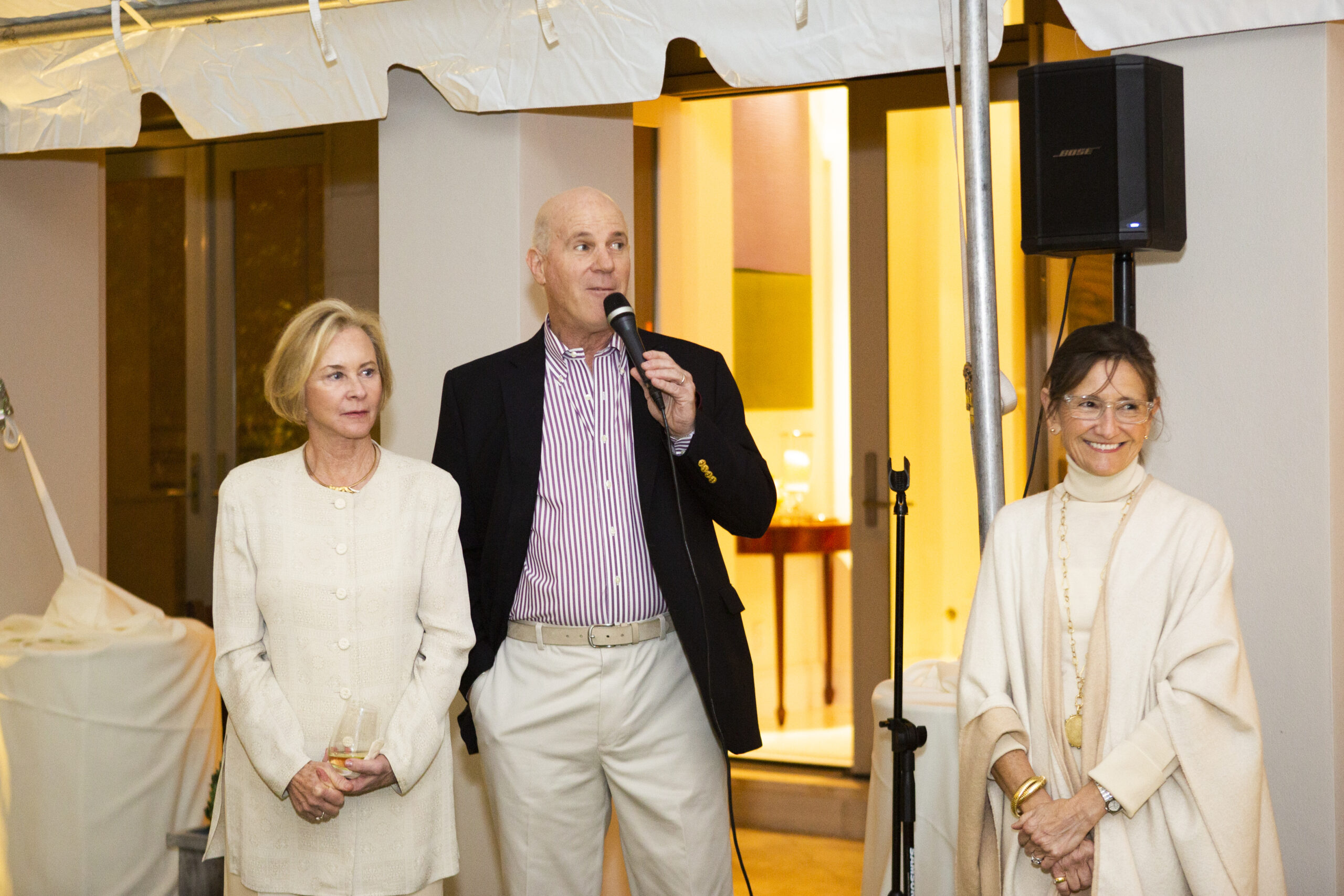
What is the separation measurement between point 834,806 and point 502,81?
2.78 metres

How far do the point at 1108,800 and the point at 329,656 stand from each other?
136cm

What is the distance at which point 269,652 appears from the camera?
2.32m

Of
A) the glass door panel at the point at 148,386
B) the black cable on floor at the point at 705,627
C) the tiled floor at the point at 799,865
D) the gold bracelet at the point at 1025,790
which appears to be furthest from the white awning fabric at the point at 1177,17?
the glass door panel at the point at 148,386

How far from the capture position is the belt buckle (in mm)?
2498

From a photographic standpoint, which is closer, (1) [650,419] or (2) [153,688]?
(1) [650,419]

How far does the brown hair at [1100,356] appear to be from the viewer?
2.23 meters

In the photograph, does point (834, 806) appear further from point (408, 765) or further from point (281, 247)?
point (281, 247)

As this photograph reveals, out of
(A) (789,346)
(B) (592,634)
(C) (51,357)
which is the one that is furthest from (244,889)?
(A) (789,346)

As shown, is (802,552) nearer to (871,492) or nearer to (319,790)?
(871,492)

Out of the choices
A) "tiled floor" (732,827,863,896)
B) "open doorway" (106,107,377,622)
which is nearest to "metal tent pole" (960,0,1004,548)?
"tiled floor" (732,827,863,896)

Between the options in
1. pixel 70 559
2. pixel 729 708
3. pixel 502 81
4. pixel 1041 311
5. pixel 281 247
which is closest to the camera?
pixel 729 708

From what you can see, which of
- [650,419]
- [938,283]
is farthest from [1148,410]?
[938,283]

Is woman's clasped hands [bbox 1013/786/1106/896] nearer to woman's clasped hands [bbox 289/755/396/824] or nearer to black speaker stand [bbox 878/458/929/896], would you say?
black speaker stand [bbox 878/458/929/896]

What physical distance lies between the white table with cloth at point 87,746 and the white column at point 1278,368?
2767mm
